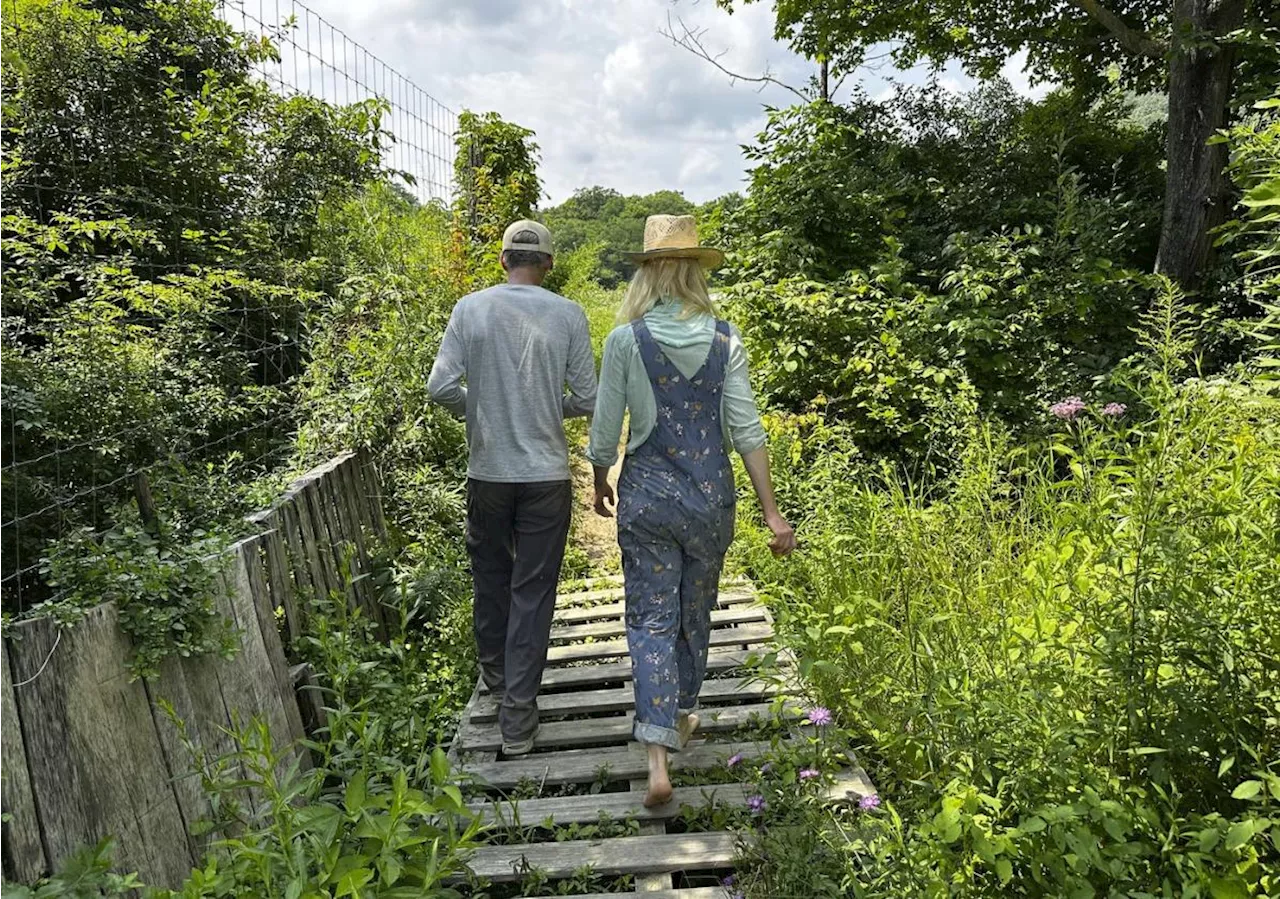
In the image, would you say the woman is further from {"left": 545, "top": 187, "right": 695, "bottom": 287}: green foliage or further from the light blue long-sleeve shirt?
{"left": 545, "top": 187, "right": 695, "bottom": 287}: green foliage

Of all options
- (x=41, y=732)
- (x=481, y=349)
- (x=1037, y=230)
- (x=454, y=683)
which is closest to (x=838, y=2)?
(x=1037, y=230)

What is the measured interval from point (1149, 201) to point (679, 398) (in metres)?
7.89

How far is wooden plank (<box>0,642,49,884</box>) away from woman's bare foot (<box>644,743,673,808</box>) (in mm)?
1643

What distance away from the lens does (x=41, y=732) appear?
1826 mm

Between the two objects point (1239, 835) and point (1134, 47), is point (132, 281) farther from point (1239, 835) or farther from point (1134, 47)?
point (1134, 47)

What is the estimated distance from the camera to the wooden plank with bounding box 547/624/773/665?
411 cm

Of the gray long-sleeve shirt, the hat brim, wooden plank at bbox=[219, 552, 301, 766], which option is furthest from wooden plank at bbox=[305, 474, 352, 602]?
the hat brim

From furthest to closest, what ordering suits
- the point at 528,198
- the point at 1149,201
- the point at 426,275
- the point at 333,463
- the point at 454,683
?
the point at 528,198 → the point at 1149,201 → the point at 426,275 → the point at 333,463 → the point at 454,683

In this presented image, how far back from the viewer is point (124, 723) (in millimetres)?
2080

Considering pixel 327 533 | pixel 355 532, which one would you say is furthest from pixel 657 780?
pixel 355 532

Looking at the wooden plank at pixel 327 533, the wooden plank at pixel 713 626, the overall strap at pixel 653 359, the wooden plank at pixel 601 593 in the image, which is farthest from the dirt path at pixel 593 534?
the overall strap at pixel 653 359

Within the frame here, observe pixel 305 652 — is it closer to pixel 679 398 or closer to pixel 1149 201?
pixel 679 398

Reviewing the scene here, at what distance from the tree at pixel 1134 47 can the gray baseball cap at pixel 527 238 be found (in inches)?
190

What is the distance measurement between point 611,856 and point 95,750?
4.72 ft
